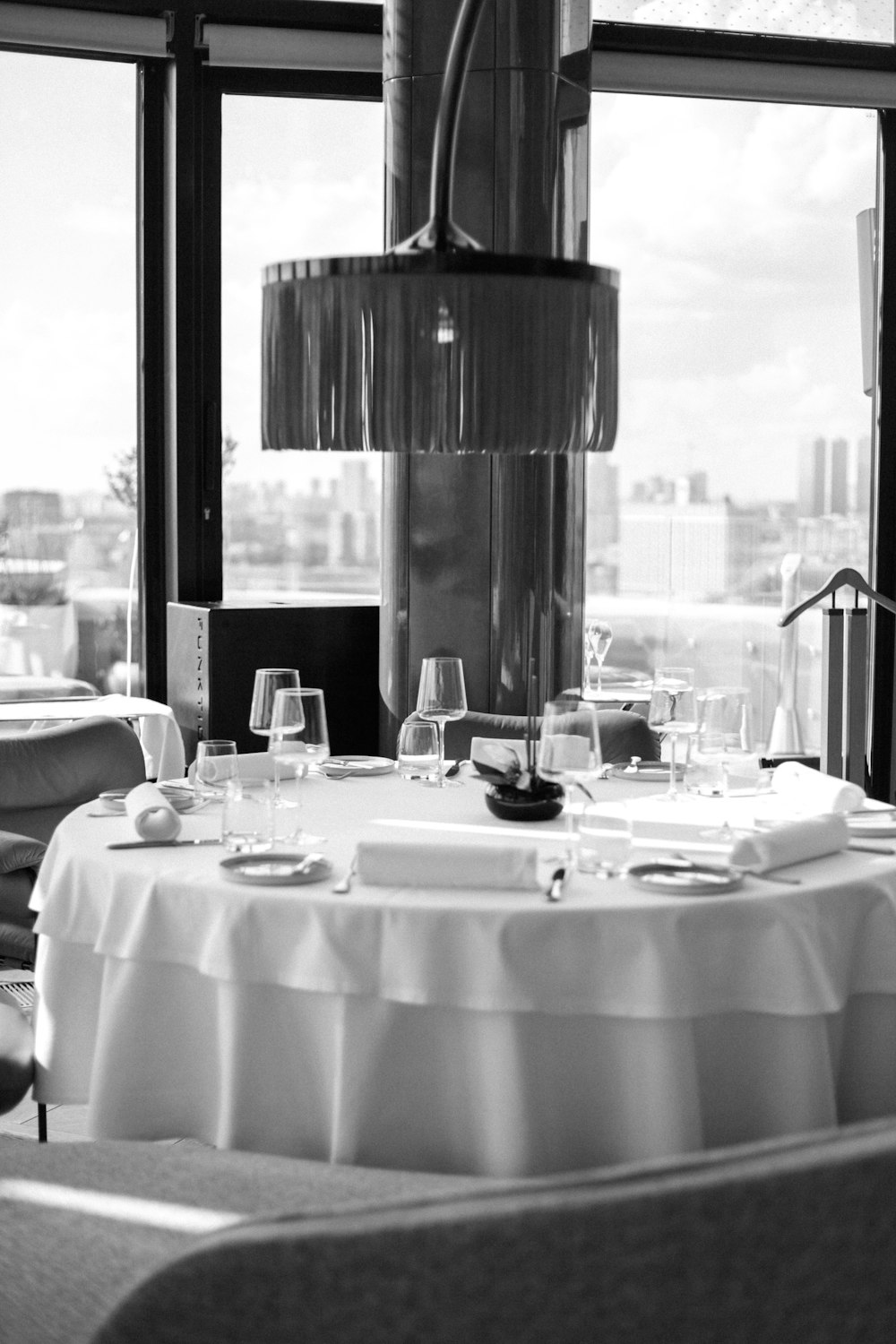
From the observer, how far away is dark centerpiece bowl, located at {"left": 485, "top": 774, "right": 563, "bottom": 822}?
296cm

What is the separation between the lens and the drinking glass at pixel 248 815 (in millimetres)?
2662

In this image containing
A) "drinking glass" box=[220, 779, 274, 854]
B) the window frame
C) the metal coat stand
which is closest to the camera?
"drinking glass" box=[220, 779, 274, 854]

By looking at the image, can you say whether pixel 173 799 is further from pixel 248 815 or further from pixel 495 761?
pixel 495 761

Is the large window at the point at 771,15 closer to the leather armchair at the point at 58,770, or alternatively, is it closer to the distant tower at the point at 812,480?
the distant tower at the point at 812,480

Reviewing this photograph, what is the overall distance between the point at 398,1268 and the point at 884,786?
19.4ft

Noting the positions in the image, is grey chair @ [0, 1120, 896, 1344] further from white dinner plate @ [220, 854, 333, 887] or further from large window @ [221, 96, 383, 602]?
large window @ [221, 96, 383, 602]

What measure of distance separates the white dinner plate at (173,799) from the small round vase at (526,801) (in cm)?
62

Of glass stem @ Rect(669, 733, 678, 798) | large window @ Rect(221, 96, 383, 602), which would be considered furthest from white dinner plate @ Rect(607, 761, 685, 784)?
large window @ Rect(221, 96, 383, 602)

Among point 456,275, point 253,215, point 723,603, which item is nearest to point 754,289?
point 723,603

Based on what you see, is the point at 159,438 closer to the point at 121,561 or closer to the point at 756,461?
the point at 121,561

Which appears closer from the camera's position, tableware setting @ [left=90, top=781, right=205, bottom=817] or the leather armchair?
tableware setting @ [left=90, top=781, right=205, bottom=817]

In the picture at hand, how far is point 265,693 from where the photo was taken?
10.0 feet

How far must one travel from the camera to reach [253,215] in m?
6.03

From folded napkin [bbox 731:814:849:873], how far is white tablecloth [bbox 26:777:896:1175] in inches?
1.7
